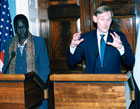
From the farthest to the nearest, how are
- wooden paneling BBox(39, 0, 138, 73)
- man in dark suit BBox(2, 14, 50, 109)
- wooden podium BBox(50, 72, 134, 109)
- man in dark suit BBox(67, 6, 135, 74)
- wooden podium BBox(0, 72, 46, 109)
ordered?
wooden paneling BBox(39, 0, 138, 73), man in dark suit BBox(2, 14, 50, 109), man in dark suit BBox(67, 6, 135, 74), wooden podium BBox(0, 72, 46, 109), wooden podium BBox(50, 72, 134, 109)

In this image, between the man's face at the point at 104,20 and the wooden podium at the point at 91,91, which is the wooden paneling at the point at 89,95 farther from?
the man's face at the point at 104,20

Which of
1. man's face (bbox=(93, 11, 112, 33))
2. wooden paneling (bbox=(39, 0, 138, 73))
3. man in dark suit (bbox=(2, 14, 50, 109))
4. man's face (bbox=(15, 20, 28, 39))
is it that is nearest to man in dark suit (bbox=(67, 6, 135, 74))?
man's face (bbox=(93, 11, 112, 33))

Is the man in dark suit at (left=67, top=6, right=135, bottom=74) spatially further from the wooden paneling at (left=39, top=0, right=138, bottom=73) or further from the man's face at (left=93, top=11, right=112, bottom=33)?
the wooden paneling at (left=39, top=0, right=138, bottom=73)

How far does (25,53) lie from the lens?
131 inches

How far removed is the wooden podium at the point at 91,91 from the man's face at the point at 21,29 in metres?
1.20

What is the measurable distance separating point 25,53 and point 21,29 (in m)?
0.29

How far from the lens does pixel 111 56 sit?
2893 mm

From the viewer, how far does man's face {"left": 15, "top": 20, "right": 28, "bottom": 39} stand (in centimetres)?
331

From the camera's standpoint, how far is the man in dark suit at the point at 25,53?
10.7 ft

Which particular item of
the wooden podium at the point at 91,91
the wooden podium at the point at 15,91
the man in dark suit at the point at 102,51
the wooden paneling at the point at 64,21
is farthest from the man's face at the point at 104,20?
the wooden paneling at the point at 64,21

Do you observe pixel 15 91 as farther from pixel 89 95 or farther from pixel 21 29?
pixel 21 29

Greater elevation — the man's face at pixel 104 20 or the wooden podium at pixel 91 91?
the man's face at pixel 104 20

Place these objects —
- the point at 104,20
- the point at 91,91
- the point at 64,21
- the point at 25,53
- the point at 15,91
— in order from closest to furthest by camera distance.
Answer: the point at 91,91 < the point at 15,91 < the point at 104,20 < the point at 25,53 < the point at 64,21

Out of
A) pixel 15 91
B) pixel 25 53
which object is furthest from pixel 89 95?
pixel 25 53
